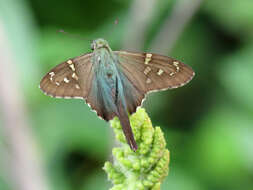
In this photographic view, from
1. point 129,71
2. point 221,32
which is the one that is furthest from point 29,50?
point 221,32

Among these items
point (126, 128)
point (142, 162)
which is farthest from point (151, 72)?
point (142, 162)

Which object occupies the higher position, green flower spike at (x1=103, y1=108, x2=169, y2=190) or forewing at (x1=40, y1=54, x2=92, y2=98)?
green flower spike at (x1=103, y1=108, x2=169, y2=190)

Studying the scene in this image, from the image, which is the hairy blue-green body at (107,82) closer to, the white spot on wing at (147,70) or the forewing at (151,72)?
the forewing at (151,72)

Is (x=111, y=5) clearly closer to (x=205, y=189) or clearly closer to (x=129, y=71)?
(x=205, y=189)

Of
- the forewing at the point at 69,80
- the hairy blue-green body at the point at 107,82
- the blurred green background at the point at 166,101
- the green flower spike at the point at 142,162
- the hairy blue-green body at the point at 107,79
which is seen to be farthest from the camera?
the blurred green background at the point at 166,101

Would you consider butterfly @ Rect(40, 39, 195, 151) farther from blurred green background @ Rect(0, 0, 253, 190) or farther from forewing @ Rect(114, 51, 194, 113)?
blurred green background @ Rect(0, 0, 253, 190)

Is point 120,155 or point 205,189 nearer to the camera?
point 120,155

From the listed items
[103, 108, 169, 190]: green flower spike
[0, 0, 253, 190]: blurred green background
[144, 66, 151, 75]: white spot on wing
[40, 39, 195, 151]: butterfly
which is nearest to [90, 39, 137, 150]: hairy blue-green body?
[40, 39, 195, 151]: butterfly

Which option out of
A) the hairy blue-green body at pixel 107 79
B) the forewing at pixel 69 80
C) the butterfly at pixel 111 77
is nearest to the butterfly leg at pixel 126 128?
the hairy blue-green body at pixel 107 79
